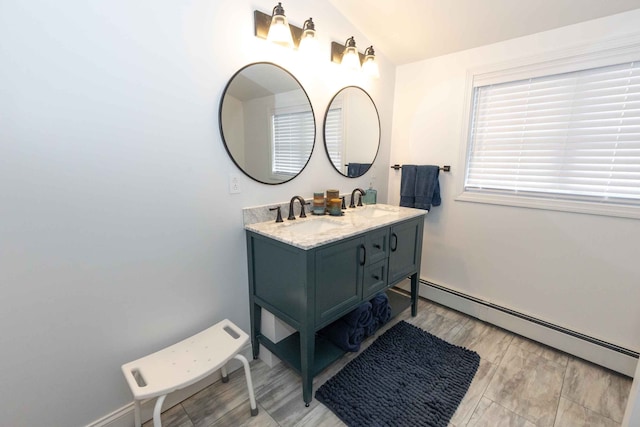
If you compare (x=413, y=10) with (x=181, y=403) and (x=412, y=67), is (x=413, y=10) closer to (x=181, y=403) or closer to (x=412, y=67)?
(x=412, y=67)

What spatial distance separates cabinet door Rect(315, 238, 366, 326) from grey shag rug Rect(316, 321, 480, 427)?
1.47 feet

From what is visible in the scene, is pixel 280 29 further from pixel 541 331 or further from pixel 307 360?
pixel 541 331

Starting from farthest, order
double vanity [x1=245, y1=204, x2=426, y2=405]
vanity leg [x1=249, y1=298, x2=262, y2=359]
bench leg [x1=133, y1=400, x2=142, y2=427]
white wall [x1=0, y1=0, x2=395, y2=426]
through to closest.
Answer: vanity leg [x1=249, y1=298, x2=262, y2=359]
double vanity [x1=245, y1=204, x2=426, y2=405]
bench leg [x1=133, y1=400, x2=142, y2=427]
white wall [x1=0, y1=0, x2=395, y2=426]

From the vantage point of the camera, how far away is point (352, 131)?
7.73ft

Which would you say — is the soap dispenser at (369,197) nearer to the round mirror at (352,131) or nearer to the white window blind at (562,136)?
the round mirror at (352,131)

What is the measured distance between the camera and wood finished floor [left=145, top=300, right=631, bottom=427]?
1.47 metres

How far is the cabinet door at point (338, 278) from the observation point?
1.47 m

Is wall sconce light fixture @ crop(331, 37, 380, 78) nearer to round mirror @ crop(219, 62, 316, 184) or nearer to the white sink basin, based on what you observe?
round mirror @ crop(219, 62, 316, 184)

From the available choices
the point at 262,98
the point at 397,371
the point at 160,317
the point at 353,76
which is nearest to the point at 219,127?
the point at 262,98

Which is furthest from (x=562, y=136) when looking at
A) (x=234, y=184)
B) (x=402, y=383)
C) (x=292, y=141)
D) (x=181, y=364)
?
(x=181, y=364)

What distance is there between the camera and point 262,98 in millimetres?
1726

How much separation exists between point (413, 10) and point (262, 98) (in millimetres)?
1178

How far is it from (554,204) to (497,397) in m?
1.29

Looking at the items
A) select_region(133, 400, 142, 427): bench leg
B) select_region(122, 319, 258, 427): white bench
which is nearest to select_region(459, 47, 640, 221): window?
select_region(122, 319, 258, 427): white bench
